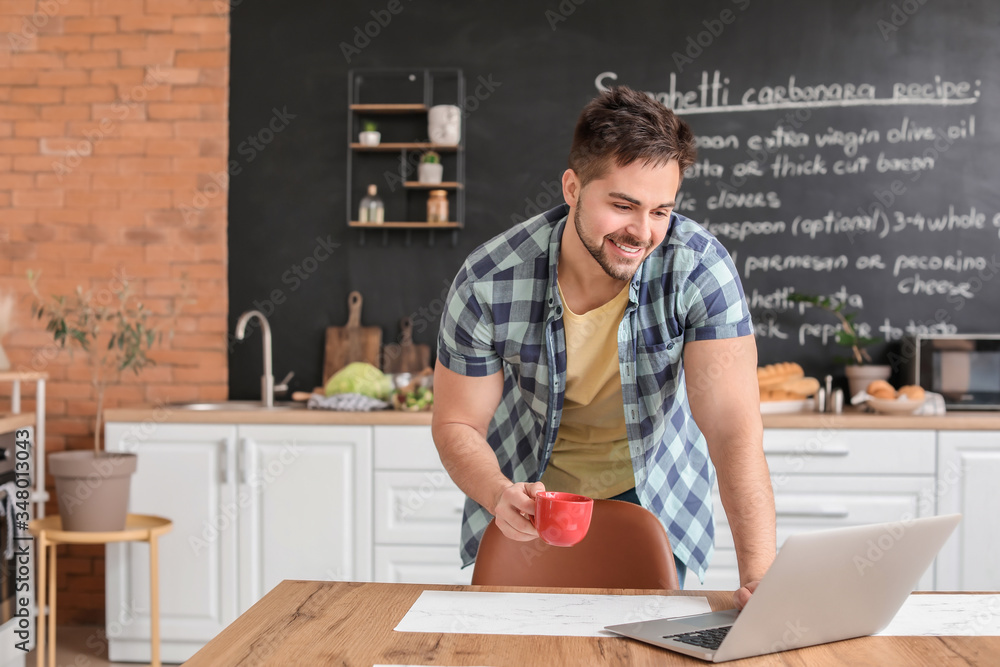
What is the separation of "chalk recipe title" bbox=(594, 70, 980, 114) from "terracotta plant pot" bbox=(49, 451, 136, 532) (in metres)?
2.22

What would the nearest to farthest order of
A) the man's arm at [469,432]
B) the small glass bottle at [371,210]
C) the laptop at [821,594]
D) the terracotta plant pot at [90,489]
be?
the laptop at [821,594] < the man's arm at [469,432] < the terracotta plant pot at [90,489] < the small glass bottle at [371,210]

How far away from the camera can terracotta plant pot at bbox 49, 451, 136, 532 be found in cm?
261

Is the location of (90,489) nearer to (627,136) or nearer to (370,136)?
(370,136)

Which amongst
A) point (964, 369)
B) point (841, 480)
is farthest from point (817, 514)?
point (964, 369)

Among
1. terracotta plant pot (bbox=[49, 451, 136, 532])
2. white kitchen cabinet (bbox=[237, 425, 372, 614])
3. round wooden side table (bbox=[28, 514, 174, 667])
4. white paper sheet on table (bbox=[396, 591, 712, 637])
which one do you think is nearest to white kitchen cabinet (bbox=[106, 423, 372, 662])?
white kitchen cabinet (bbox=[237, 425, 372, 614])

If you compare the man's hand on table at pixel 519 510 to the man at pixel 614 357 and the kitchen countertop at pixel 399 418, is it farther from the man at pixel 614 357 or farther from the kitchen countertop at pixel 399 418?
Result: the kitchen countertop at pixel 399 418

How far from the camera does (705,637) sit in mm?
1062

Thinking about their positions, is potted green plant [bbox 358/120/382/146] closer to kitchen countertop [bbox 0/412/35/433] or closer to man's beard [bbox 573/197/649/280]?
kitchen countertop [bbox 0/412/35/433]

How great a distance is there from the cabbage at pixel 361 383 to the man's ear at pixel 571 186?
1.78 m

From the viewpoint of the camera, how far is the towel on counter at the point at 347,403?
304 cm

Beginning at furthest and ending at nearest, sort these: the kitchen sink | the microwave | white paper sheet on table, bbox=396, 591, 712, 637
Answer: the kitchen sink
the microwave
white paper sheet on table, bbox=396, 591, 712, 637

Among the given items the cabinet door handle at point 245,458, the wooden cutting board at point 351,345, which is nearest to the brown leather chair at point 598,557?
the cabinet door handle at point 245,458

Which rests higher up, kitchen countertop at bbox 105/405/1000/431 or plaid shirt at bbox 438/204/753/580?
plaid shirt at bbox 438/204/753/580

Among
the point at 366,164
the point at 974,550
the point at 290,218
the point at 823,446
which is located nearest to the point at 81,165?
the point at 290,218
